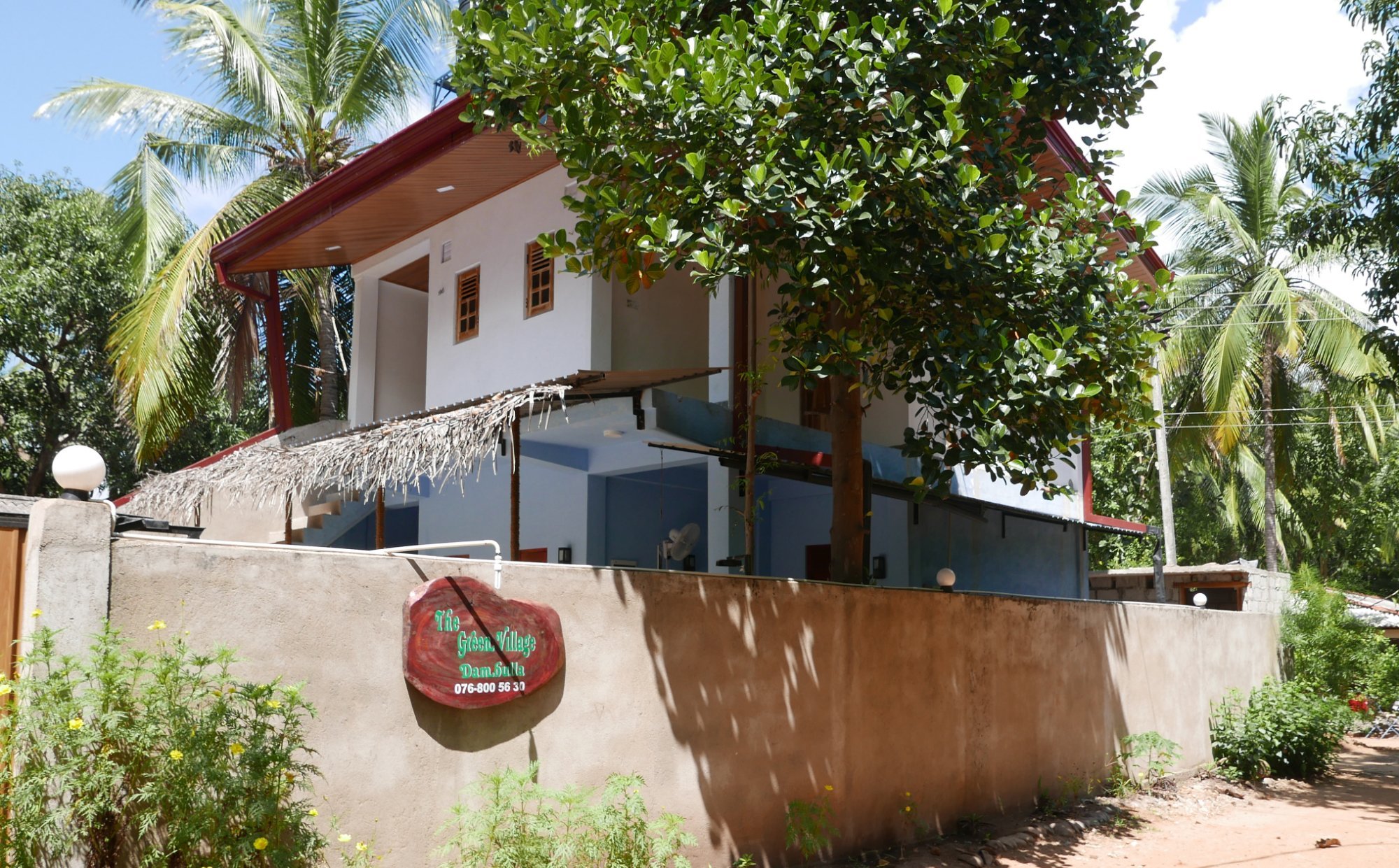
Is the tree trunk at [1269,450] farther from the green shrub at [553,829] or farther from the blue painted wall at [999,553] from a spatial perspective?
the green shrub at [553,829]

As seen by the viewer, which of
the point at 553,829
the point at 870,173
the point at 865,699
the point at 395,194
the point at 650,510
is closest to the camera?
the point at 553,829

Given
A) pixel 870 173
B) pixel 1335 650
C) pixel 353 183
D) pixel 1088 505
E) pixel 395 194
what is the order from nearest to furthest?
pixel 870 173
pixel 353 183
pixel 395 194
pixel 1088 505
pixel 1335 650

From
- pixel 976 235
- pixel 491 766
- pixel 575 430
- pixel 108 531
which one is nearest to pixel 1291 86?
pixel 976 235

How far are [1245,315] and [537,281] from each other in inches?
580

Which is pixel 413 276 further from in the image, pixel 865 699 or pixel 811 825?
pixel 811 825

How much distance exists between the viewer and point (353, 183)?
11867mm

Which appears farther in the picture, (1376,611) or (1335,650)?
(1376,611)

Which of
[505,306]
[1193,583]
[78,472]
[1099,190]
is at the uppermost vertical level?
[1099,190]

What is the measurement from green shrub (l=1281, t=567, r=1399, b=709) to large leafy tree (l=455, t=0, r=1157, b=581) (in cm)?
1005

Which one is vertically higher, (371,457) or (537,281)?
(537,281)

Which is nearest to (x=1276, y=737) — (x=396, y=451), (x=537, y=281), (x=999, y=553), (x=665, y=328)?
(x=999, y=553)

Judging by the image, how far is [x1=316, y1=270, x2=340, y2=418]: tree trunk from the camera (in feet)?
55.5

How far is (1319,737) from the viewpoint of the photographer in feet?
40.1

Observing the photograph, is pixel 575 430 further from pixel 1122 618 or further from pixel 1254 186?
pixel 1254 186
